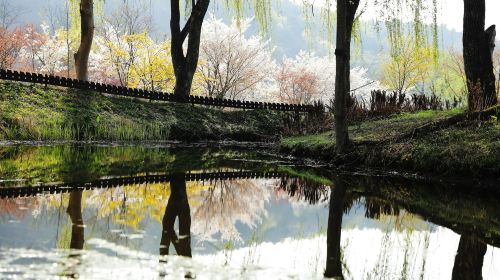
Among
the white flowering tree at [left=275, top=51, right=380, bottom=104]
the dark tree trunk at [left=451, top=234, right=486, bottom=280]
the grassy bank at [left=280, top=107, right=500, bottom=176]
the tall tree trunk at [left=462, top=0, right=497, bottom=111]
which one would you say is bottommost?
the dark tree trunk at [left=451, top=234, right=486, bottom=280]

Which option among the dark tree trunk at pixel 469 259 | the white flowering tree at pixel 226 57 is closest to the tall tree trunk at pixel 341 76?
the dark tree trunk at pixel 469 259

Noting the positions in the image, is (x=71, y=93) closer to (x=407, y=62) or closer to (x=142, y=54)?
(x=142, y=54)

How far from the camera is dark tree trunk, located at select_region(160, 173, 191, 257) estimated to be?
2.36 meters

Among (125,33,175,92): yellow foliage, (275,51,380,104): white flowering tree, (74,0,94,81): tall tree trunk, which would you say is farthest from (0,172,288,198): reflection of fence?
(275,51,380,104): white flowering tree

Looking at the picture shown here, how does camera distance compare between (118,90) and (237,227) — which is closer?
(237,227)

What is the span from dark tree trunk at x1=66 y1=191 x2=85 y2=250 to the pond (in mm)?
10

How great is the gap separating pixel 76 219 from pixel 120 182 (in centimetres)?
200

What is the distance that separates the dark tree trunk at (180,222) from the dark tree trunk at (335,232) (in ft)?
2.40

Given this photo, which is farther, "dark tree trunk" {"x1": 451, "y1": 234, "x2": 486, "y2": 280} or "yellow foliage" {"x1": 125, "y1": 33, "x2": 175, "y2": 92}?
"yellow foliage" {"x1": 125, "y1": 33, "x2": 175, "y2": 92}

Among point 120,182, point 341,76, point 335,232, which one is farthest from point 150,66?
point 335,232

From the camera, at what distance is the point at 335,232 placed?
122 inches

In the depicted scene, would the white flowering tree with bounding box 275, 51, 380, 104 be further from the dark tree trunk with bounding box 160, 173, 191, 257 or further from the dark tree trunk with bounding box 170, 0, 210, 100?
the dark tree trunk with bounding box 160, 173, 191, 257

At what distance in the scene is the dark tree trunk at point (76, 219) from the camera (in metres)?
2.25

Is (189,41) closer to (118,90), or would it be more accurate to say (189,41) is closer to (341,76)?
(118,90)
